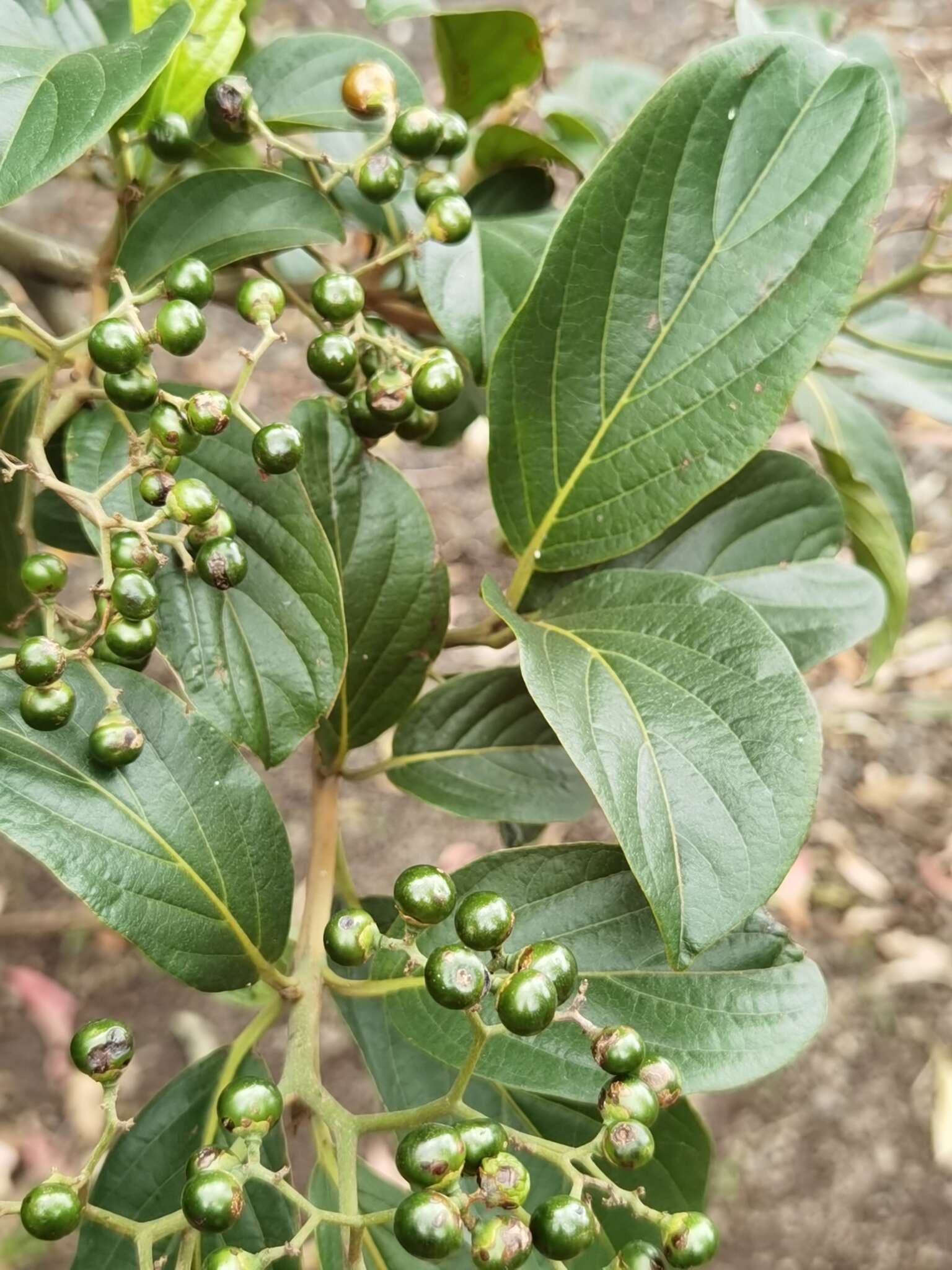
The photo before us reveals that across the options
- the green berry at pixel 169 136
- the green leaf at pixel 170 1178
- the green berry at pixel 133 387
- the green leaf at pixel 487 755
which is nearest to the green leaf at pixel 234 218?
the green berry at pixel 169 136

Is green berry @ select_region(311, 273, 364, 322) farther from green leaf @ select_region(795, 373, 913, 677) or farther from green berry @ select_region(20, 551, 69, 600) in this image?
green leaf @ select_region(795, 373, 913, 677)

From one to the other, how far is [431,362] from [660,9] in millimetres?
2532

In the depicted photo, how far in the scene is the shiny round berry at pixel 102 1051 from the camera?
1.82 feet

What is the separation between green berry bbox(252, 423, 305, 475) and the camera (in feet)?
2.00

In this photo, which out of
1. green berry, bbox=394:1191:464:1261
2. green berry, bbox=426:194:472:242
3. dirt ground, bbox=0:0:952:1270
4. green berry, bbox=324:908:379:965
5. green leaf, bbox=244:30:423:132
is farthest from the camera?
dirt ground, bbox=0:0:952:1270

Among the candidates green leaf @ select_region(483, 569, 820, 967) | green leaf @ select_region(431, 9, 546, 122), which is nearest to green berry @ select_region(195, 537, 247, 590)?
green leaf @ select_region(483, 569, 820, 967)

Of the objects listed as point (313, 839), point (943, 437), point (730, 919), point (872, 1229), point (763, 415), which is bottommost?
point (872, 1229)

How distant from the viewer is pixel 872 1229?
5.57ft

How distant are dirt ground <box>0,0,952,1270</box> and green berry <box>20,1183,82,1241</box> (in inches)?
50.7

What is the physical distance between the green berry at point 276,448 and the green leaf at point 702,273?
169 mm

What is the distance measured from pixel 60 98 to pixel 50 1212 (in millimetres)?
565

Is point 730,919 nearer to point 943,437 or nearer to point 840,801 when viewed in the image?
point 840,801

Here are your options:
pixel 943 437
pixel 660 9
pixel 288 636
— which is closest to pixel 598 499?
pixel 288 636

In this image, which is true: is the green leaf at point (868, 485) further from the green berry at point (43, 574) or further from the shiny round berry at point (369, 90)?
the green berry at point (43, 574)
